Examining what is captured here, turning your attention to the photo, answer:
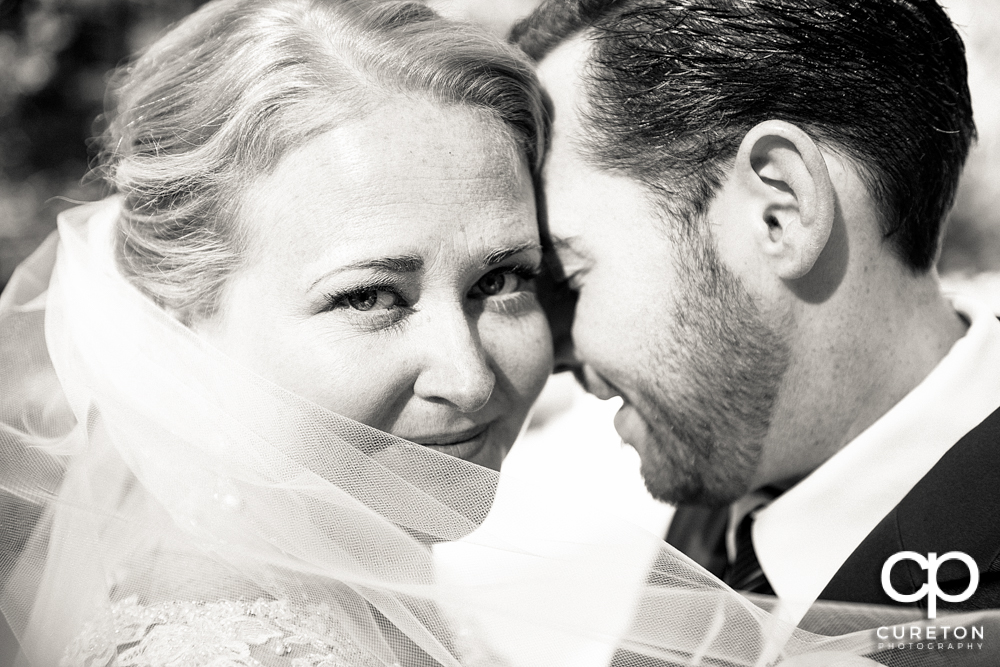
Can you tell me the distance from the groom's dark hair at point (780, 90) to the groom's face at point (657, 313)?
0.08m

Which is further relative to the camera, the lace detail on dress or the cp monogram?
the cp monogram

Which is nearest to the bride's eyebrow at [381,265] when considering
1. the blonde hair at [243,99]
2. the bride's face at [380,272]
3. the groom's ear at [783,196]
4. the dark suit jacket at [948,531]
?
the bride's face at [380,272]

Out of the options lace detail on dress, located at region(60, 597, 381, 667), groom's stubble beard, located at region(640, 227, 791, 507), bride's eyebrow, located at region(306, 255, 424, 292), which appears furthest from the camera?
groom's stubble beard, located at region(640, 227, 791, 507)

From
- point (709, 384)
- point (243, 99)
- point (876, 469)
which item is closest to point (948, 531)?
point (876, 469)

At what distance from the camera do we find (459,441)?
2293 mm

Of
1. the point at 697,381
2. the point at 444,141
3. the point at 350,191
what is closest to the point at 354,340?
the point at 350,191

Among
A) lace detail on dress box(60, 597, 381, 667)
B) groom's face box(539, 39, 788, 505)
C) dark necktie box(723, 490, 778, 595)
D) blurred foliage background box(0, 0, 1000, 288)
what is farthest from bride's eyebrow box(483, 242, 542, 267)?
blurred foliage background box(0, 0, 1000, 288)

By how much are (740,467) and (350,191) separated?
145cm

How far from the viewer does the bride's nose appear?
2.14 metres

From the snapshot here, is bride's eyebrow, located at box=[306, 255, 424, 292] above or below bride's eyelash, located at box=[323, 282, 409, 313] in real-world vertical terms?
above

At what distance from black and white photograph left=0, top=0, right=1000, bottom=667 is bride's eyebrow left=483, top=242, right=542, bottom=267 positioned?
0.8 inches

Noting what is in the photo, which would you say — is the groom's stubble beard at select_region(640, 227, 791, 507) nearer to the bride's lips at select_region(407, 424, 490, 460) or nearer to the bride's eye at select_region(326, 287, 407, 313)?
the bride's lips at select_region(407, 424, 490, 460)

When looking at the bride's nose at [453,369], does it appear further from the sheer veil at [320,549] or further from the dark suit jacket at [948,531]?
the dark suit jacket at [948,531]

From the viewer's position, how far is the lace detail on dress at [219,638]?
1788 millimetres
